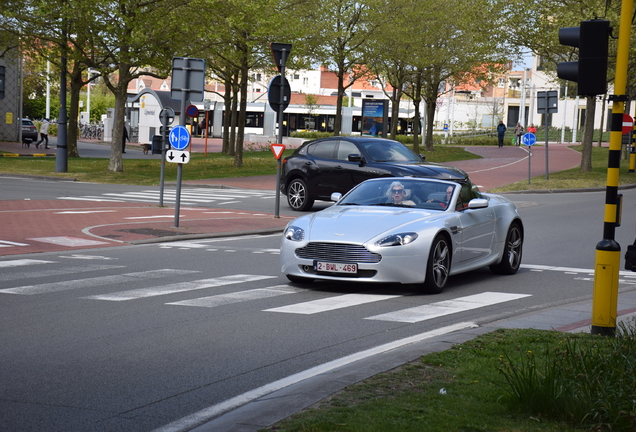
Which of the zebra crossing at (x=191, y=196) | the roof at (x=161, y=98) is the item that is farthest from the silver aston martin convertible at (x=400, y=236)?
A: the roof at (x=161, y=98)

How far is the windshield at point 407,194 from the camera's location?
449 inches

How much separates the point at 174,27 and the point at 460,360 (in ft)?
85.2

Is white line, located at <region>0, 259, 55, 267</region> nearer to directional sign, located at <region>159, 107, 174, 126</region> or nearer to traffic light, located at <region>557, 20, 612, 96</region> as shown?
traffic light, located at <region>557, 20, 612, 96</region>

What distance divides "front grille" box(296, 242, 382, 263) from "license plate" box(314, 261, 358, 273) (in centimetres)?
5

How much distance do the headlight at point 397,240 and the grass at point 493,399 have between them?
13.1 ft

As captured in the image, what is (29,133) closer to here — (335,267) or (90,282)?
(90,282)

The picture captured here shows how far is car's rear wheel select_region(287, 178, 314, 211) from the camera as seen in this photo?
22.2 m

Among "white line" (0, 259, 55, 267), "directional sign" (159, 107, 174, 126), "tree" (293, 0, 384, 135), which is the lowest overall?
"white line" (0, 259, 55, 267)

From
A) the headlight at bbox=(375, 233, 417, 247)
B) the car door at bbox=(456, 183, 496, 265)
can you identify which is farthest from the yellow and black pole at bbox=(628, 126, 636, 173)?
the headlight at bbox=(375, 233, 417, 247)

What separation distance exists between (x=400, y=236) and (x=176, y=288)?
2633 mm

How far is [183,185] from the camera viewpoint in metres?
31.5

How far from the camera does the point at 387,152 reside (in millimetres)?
21766

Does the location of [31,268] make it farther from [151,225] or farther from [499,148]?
[499,148]

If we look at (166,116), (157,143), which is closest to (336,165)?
(166,116)
